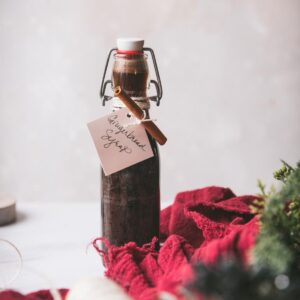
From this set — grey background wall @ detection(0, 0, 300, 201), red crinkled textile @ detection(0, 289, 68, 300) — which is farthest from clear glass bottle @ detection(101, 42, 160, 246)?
grey background wall @ detection(0, 0, 300, 201)

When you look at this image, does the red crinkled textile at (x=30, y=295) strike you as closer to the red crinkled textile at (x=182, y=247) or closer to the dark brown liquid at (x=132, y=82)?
the red crinkled textile at (x=182, y=247)

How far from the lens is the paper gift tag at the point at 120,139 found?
0.78m

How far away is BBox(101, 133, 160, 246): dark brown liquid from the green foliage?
0.25m

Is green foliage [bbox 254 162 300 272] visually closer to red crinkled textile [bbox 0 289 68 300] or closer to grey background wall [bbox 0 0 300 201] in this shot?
red crinkled textile [bbox 0 289 68 300]

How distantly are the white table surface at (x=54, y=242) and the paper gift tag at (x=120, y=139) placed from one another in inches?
5.1

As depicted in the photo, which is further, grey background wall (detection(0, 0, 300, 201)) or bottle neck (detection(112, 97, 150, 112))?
grey background wall (detection(0, 0, 300, 201))

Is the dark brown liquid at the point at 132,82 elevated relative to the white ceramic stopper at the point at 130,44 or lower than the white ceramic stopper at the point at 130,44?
lower

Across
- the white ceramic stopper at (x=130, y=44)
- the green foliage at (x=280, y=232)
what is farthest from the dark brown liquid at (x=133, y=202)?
the green foliage at (x=280, y=232)

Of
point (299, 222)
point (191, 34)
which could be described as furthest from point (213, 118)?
point (299, 222)

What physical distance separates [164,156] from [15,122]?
445 mm

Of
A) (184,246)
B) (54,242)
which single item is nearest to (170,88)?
(54,242)

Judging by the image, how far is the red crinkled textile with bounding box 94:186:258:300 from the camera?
0.51m

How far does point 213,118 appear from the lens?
183 cm

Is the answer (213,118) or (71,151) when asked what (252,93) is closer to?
(213,118)
